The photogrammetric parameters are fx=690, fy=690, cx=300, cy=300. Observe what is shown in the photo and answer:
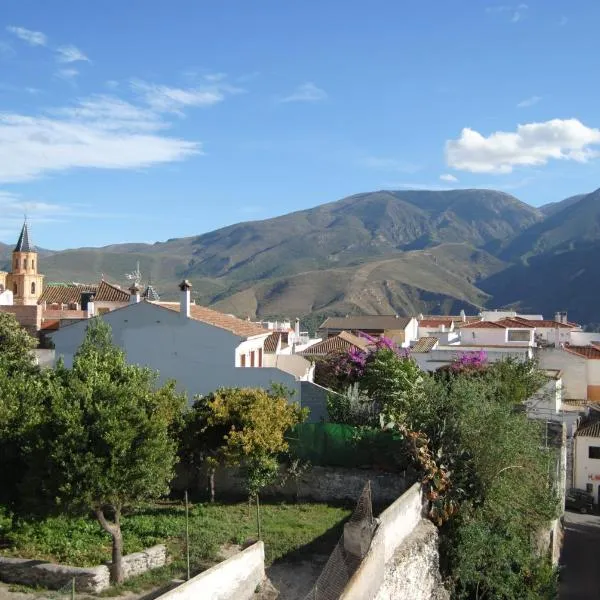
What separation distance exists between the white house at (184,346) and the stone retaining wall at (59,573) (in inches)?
478

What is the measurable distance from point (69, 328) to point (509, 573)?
60.9 ft

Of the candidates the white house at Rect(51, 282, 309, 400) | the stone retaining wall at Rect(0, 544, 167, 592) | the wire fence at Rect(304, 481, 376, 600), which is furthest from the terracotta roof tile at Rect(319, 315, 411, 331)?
the stone retaining wall at Rect(0, 544, 167, 592)

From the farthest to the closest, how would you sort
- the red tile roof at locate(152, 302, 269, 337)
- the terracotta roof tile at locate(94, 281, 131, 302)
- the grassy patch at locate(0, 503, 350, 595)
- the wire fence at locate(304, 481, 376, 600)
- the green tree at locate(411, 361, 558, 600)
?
the terracotta roof tile at locate(94, 281, 131, 302) → the red tile roof at locate(152, 302, 269, 337) → the green tree at locate(411, 361, 558, 600) → the grassy patch at locate(0, 503, 350, 595) → the wire fence at locate(304, 481, 376, 600)

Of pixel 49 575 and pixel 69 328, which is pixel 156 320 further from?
pixel 49 575

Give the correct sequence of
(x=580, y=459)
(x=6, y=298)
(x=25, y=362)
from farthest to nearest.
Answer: (x=6, y=298), (x=580, y=459), (x=25, y=362)

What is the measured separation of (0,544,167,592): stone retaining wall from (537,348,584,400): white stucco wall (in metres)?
36.2

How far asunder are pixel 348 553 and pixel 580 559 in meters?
19.2

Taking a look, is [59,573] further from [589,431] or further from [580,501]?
[589,431]

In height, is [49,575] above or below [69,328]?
below

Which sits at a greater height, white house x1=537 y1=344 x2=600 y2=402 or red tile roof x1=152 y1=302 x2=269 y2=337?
red tile roof x1=152 y1=302 x2=269 y2=337

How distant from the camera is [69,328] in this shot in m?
27.6

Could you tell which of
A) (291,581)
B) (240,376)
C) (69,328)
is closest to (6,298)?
(69,328)

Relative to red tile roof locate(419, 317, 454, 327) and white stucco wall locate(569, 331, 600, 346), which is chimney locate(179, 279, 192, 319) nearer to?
white stucco wall locate(569, 331, 600, 346)

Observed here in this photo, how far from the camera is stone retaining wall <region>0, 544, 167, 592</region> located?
535 inches
